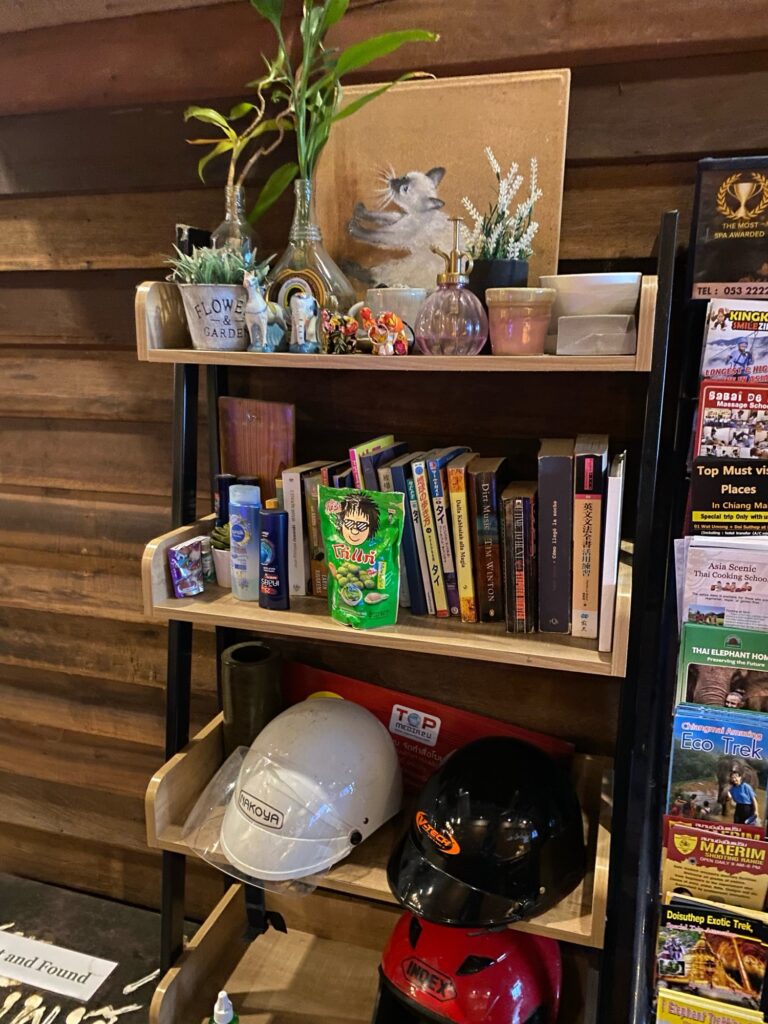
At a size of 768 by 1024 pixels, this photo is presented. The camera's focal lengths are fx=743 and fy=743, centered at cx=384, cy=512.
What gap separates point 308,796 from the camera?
1188mm

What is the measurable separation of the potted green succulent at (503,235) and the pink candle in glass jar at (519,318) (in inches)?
2.6

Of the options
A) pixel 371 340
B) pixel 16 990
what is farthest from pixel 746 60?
pixel 16 990

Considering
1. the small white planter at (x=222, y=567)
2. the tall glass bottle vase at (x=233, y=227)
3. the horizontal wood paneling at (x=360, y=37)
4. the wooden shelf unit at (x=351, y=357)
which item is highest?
the horizontal wood paneling at (x=360, y=37)

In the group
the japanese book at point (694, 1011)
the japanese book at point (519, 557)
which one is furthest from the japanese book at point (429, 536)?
the japanese book at point (694, 1011)

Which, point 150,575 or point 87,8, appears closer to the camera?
point 150,575

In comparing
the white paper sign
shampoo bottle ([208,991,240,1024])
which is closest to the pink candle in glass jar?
shampoo bottle ([208,991,240,1024])

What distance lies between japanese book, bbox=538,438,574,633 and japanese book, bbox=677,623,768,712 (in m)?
0.18

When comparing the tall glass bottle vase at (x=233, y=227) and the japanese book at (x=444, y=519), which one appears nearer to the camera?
the japanese book at (x=444, y=519)

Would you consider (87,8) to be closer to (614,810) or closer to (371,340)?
(371,340)

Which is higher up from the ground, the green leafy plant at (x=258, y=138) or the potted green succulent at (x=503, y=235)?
the green leafy plant at (x=258, y=138)

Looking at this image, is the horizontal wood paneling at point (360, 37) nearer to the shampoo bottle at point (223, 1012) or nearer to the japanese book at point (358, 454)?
the japanese book at point (358, 454)

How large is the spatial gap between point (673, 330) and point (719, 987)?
3.37 feet

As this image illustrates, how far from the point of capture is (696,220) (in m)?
1.12

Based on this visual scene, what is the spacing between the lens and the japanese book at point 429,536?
3.76 feet
